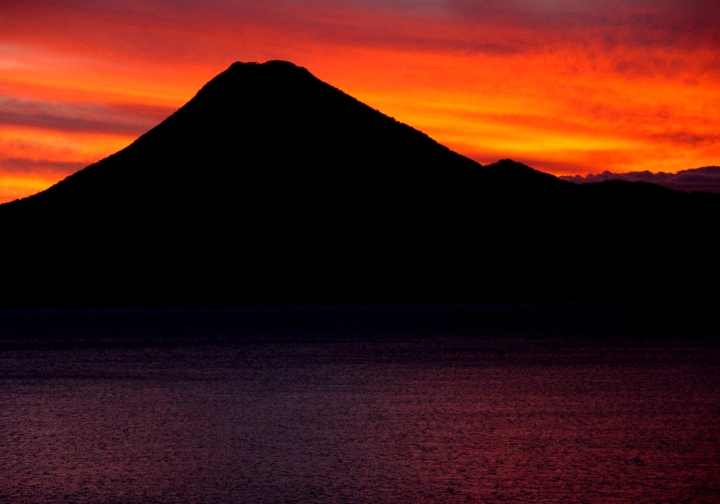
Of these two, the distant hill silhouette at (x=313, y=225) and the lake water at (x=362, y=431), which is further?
the distant hill silhouette at (x=313, y=225)

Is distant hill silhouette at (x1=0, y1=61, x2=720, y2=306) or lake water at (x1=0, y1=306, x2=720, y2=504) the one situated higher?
distant hill silhouette at (x1=0, y1=61, x2=720, y2=306)

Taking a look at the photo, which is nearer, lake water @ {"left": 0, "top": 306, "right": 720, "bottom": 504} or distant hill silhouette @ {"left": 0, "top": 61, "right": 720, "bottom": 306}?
lake water @ {"left": 0, "top": 306, "right": 720, "bottom": 504}

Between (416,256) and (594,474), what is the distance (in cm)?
14016

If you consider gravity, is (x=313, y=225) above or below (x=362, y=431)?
above

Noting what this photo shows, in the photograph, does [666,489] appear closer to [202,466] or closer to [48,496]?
[202,466]

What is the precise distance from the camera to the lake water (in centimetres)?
1019

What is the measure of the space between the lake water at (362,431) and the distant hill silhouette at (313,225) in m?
115

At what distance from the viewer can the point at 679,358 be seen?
28688 mm

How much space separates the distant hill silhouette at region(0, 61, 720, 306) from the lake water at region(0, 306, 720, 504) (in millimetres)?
115072

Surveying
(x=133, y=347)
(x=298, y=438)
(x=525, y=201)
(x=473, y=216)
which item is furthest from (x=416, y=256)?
(x=298, y=438)

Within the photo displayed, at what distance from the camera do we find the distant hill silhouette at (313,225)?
143 m

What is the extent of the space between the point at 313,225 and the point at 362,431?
14140 cm

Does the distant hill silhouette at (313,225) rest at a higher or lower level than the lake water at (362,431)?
higher

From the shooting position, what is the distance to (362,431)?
45.2 feet
